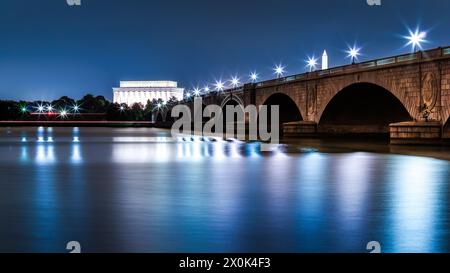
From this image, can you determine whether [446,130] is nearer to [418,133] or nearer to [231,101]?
[418,133]

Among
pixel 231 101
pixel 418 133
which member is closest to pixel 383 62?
pixel 418 133

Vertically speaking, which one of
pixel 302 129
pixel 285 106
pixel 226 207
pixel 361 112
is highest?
pixel 285 106

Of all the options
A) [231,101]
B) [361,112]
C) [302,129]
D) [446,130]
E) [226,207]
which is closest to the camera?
[226,207]

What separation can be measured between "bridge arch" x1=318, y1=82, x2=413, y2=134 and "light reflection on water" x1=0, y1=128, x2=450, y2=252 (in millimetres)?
33420

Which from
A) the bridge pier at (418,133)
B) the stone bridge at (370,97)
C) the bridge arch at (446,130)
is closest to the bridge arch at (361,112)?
the stone bridge at (370,97)

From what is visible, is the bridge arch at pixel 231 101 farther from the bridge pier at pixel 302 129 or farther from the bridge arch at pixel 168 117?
the bridge arch at pixel 168 117

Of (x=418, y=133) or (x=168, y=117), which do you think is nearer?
(x=418, y=133)

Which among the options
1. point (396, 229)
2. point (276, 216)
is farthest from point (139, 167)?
point (396, 229)

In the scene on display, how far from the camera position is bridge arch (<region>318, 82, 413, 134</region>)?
66.4 meters

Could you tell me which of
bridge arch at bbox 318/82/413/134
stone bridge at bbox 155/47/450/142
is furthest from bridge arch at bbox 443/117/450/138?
bridge arch at bbox 318/82/413/134

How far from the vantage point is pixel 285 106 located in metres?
92.7

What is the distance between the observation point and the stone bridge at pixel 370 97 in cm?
4722

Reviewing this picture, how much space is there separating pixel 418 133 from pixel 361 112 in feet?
78.3
